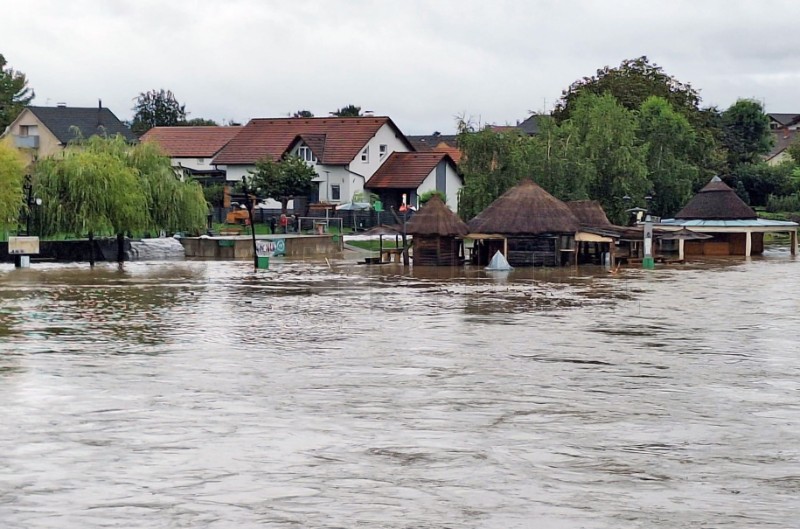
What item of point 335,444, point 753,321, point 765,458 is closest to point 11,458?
point 335,444

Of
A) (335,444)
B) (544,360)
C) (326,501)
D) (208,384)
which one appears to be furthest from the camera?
(544,360)

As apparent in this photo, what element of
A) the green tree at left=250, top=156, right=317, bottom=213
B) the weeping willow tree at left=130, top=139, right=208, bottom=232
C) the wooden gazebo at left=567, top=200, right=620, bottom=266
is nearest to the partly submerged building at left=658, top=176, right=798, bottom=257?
the wooden gazebo at left=567, top=200, right=620, bottom=266

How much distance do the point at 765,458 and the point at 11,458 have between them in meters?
7.99

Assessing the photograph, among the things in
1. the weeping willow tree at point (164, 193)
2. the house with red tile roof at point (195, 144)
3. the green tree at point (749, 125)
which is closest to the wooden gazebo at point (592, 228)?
the weeping willow tree at point (164, 193)

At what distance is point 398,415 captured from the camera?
53.2 feet

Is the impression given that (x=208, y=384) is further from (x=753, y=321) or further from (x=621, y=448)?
(x=753, y=321)

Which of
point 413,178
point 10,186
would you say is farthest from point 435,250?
point 413,178

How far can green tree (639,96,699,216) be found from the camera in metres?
67.6

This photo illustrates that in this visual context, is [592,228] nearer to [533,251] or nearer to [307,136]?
[533,251]

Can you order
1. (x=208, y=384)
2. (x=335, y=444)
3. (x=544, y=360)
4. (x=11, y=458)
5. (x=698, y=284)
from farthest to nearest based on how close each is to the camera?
(x=698, y=284) < (x=544, y=360) < (x=208, y=384) < (x=335, y=444) < (x=11, y=458)

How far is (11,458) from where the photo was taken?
13.5 meters

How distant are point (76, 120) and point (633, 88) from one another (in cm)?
3589

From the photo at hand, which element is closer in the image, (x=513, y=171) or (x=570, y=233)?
(x=570, y=233)

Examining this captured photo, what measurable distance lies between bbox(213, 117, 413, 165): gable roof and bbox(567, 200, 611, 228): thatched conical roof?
22.1m
